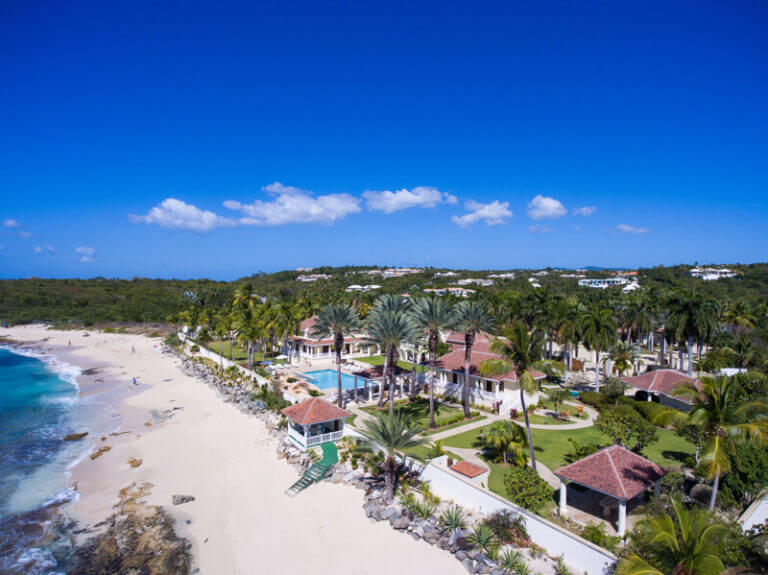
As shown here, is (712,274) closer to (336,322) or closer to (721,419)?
(336,322)

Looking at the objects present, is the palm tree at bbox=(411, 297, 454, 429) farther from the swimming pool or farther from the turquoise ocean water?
the turquoise ocean water

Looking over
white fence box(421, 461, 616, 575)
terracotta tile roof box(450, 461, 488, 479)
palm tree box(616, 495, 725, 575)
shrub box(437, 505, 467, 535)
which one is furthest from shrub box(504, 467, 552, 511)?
palm tree box(616, 495, 725, 575)

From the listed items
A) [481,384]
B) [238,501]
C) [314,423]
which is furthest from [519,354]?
[238,501]

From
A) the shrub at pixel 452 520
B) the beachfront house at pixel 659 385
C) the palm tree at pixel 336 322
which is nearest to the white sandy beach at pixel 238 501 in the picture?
the shrub at pixel 452 520

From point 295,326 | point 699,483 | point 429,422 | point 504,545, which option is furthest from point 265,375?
point 699,483

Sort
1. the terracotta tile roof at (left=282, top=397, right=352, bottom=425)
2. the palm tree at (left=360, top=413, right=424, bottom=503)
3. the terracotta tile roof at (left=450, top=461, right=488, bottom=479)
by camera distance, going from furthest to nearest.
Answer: the terracotta tile roof at (left=282, top=397, right=352, bottom=425) < the terracotta tile roof at (left=450, top=461, right=488, bottom=479) < the palm tree at (left=360, top=413, right=424, bottom=503)

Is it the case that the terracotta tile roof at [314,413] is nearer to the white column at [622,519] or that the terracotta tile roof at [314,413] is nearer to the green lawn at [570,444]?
the green lawn at [570,444]

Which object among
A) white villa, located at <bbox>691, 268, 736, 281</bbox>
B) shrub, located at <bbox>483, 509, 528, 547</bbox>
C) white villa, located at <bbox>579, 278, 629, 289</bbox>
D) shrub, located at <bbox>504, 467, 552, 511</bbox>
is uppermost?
white villa, located at <bbox>691, 268, 736, 281</bbox>

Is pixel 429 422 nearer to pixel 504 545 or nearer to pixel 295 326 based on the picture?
pixel 504 545
